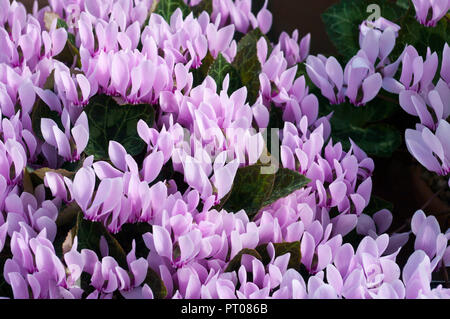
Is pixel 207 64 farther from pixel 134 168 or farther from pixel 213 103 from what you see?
pixel 134 168

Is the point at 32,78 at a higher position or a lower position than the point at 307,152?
higher

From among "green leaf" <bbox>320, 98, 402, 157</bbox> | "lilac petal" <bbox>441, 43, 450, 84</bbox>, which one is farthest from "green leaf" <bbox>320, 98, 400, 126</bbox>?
"lilac petal" <bbox>441, 43, 450, 84</bbox>

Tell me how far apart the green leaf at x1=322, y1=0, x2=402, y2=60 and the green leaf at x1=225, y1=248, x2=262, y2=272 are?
0.47 m

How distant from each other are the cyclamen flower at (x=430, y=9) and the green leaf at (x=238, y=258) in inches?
17.0

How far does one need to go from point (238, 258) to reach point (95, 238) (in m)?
0.14

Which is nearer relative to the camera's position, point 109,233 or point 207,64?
point 109,233

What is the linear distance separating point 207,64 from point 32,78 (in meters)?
0.22

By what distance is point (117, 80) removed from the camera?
762 millimetres

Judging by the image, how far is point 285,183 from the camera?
735 millimetres

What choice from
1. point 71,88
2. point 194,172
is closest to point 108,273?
point 194,172

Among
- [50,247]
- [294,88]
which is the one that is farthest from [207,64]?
[50,247]

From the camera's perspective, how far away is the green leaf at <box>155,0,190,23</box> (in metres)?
1.01

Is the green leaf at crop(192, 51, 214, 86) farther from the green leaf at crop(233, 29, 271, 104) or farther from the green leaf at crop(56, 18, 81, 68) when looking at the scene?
the green leaf at crop(56, 18, 81, 68)
